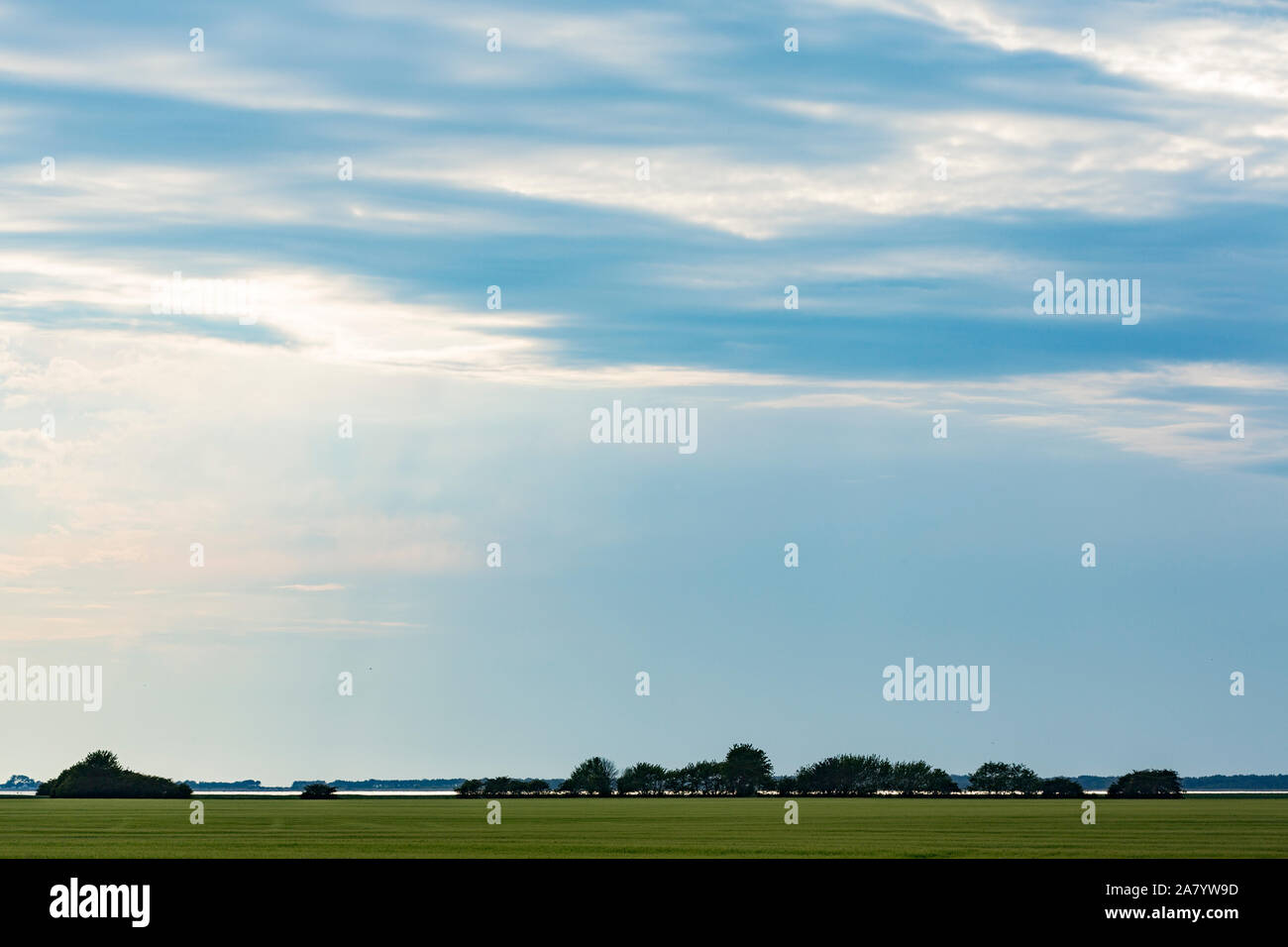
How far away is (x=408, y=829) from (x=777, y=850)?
31891 millimetres
